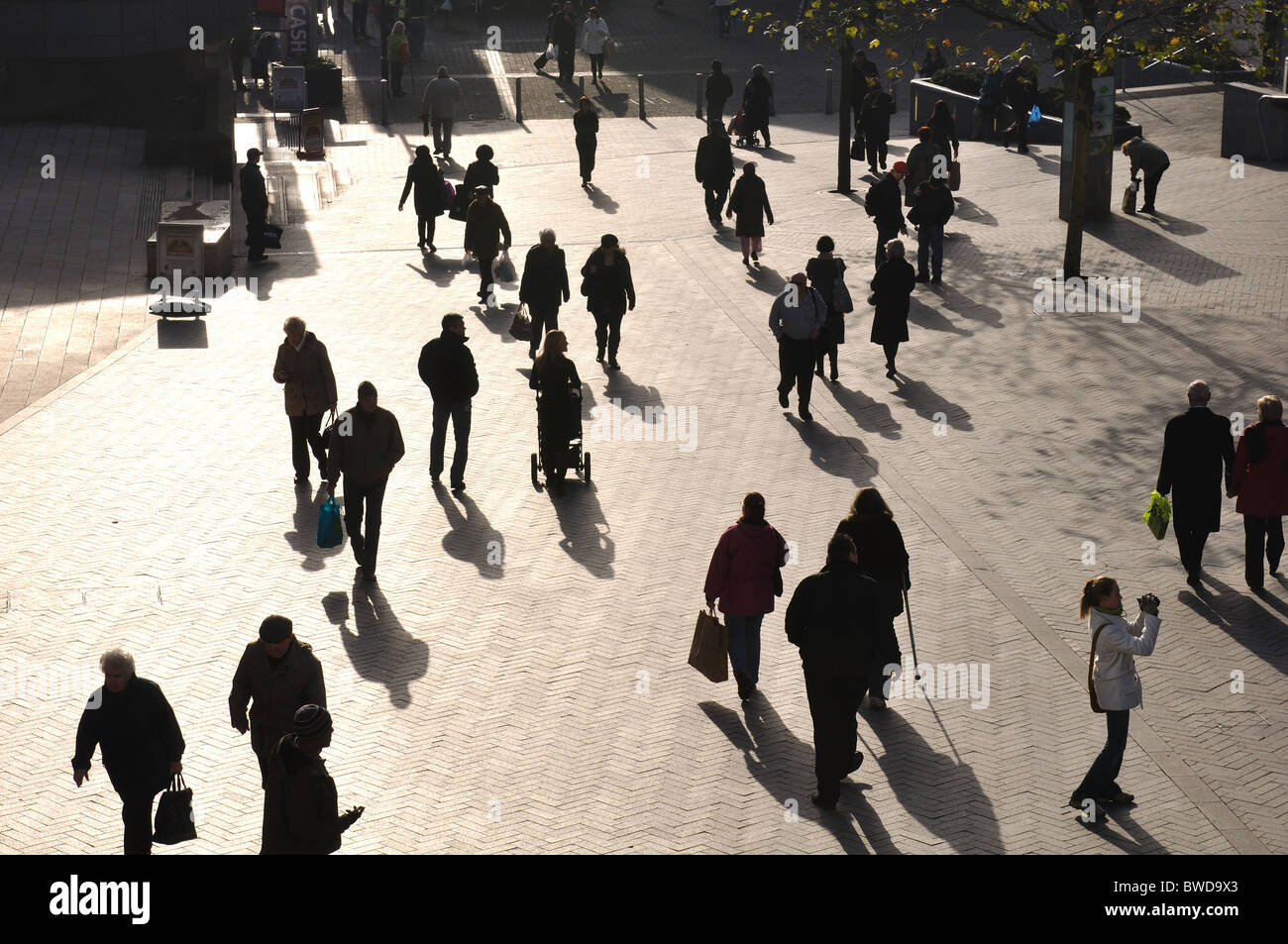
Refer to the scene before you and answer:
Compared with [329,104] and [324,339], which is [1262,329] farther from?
[329,104]

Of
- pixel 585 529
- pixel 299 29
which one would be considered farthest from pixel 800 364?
pixel 299 29

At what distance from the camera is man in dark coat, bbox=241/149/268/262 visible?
72.0ft

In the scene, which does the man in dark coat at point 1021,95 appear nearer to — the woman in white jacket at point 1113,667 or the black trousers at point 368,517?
the black trousers at point 368,517

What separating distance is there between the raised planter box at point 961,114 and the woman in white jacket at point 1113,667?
1993 centimetres

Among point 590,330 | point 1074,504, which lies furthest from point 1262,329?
point 590,330

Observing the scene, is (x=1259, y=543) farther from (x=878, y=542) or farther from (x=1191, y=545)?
(x=878, y=542)

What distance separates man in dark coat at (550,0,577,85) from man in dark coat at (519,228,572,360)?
19.2 metres

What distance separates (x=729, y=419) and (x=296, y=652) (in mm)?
8170

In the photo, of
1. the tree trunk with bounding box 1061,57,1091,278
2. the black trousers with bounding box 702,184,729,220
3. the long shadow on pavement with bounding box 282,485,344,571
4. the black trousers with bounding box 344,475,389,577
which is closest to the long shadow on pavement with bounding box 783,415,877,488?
the black trousers with bounding box 344,475,389,577

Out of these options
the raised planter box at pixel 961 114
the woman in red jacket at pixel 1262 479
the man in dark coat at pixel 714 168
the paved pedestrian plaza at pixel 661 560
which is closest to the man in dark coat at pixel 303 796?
the paved pedestrian plaza at pixel 661 560

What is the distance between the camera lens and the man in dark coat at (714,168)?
23734 mm

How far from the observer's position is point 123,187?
26.5 meters

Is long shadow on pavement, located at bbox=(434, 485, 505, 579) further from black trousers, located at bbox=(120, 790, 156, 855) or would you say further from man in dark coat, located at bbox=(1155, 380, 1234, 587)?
man in dark coat, located at bbox=(1155, 380, 1234, 587)
